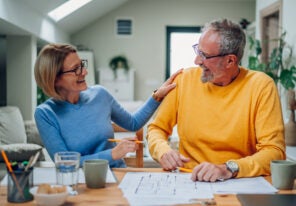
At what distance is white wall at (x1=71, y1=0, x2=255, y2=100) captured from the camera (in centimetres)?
796

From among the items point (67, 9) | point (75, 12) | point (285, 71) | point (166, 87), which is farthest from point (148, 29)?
point (166, 87)

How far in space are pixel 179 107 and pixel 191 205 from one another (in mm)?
790

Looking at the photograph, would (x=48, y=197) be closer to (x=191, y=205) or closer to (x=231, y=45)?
Answer: (x=191, y=205)

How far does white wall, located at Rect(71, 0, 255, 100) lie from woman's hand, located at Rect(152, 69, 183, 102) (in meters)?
5.96

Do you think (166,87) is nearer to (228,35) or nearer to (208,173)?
(228,35)

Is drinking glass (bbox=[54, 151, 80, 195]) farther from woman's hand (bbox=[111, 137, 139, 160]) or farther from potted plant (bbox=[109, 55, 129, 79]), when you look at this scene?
potted plant (bbox=[109, 55, 129, 79])

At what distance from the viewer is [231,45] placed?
1.82 meters

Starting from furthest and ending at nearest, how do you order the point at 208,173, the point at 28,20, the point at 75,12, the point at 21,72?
the point at 75,12
the point at 21,72
the point at 28,20
the point at 208,173

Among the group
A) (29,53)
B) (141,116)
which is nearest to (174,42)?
(29,53)

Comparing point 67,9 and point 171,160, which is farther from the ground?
point 67,9

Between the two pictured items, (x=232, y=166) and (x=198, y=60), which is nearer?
(x=232, y=166)

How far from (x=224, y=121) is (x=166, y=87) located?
345mm

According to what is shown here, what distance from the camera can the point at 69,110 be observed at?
6.18 ft

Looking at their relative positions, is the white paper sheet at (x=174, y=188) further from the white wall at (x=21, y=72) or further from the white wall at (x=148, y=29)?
the white wall at (x=148, y=29)
